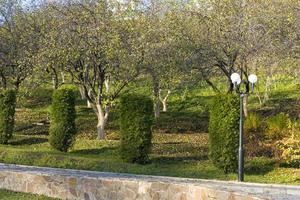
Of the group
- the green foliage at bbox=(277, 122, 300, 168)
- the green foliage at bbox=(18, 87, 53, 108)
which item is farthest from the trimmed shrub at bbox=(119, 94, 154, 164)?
the green foliage at bbox=(18, 87, 53, 108)

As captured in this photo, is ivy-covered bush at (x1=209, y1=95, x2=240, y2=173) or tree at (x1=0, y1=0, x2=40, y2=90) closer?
ivy-covered bush at (x1=209, y1=95, x2=240, y2=173)

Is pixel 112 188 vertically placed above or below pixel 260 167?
above

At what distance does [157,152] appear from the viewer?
1881cm

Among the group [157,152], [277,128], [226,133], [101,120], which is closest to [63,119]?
[101,120]

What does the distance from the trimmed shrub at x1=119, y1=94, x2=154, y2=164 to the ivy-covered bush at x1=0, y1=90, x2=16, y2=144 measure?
22.1ft

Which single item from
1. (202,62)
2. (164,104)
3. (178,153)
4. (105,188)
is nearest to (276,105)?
(164,104)

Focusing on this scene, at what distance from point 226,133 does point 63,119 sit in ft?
22.0

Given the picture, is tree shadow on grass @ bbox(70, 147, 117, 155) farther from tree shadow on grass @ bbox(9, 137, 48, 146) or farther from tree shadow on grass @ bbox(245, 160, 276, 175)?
tree shadow on grass @ bbox(245, 160, 276, 175)

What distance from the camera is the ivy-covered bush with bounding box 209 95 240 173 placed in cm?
1509

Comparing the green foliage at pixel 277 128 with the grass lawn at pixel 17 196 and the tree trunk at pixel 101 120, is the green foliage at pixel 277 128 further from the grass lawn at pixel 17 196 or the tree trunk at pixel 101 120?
the grass lawn at pixel 17 196

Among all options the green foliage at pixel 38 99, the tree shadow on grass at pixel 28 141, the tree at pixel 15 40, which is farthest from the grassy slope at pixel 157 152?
the green foliage at pixel 38 99

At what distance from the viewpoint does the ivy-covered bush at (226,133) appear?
1509 centimetres

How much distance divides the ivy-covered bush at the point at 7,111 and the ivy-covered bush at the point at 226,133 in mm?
9884

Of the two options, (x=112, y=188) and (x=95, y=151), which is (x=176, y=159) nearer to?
(x=95, y=151)
